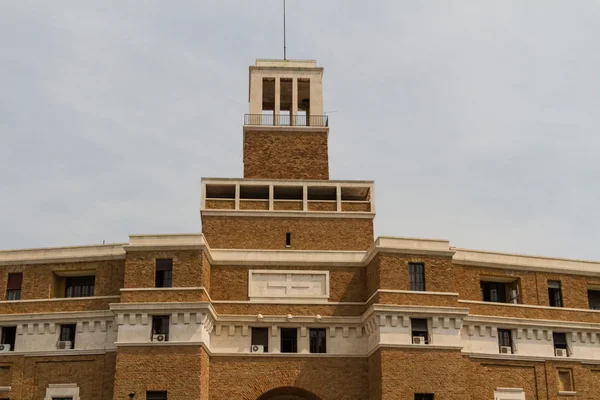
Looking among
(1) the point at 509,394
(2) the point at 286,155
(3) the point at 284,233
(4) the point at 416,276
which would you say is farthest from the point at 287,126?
(1) the point at 509,394

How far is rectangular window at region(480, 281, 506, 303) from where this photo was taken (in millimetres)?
48694

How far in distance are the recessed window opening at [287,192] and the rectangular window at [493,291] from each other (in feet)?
37.1

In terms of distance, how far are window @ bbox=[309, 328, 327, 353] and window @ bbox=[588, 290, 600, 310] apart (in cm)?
1575

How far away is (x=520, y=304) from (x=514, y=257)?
2550 millimetres

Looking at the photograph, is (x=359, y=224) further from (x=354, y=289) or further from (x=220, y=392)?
(x=220, y=392)

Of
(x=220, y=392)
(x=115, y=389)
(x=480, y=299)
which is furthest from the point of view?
(x=480, y=299)

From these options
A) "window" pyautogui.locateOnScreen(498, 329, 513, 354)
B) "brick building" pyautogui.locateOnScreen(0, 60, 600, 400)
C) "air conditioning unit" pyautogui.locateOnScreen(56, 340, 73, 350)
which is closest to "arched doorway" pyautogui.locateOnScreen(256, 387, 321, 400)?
"brick building" pyautogui.locateOnScreen(0, 60, 600, 400)

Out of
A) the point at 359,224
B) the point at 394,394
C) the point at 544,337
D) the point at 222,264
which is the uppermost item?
the point at 359,224

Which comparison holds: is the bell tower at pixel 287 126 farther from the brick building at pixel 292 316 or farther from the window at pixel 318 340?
the window at pixel 318 340

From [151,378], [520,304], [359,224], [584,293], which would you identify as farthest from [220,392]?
[584,293]

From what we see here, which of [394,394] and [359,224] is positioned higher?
[359,224]

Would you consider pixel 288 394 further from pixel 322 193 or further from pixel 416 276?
pixel 322 193

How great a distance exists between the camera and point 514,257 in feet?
159

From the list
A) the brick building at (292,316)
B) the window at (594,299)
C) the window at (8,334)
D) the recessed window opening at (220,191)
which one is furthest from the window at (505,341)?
the window at (8,334)
